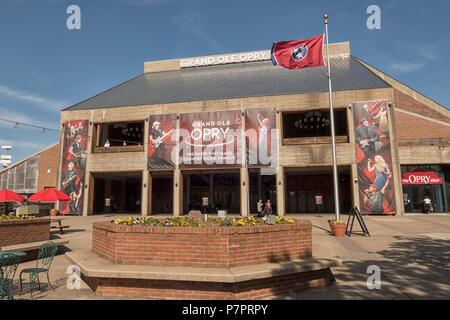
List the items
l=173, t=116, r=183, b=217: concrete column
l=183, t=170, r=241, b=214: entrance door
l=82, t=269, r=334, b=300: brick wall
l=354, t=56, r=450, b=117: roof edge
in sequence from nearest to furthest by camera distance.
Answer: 1. l=82, t=269, r=334, b=300: brick wall
2. l=173, t=116, r=183, b=217: concrete column
3. l=354, t=56, r=450, b=117: roof edge
4. l=183, t=170, r=241, b=214: entrance door

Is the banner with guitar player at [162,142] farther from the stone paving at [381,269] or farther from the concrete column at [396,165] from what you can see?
the concrete column at [396,165]

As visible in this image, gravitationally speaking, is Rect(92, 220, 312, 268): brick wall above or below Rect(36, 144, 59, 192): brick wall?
Answer: below

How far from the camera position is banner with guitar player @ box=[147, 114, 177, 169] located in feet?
92.1

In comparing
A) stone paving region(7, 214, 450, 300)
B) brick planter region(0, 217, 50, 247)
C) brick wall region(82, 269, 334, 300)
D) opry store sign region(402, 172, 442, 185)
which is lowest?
stone paving region(7, 214, 450, 300)

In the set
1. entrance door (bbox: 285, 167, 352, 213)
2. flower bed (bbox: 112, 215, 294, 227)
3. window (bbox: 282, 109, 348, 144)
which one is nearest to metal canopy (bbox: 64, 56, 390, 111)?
window (bbox: 282, 109, 348, 144)

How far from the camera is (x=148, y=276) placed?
5.66 m

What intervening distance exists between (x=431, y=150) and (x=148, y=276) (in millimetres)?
29321

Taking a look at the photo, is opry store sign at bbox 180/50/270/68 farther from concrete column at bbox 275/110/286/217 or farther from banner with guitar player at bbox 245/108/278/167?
concrete column at bbox 275/110/286/217

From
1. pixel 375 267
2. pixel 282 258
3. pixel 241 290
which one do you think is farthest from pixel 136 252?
pixel 375 267

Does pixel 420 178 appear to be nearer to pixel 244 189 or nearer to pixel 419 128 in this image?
pixel 419 128

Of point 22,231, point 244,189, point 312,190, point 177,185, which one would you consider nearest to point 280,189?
point 244,189

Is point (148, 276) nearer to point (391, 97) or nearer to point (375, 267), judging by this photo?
point (375, 267)

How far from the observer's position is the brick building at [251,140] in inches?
1033

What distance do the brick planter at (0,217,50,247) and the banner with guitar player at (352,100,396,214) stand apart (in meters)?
23.9
